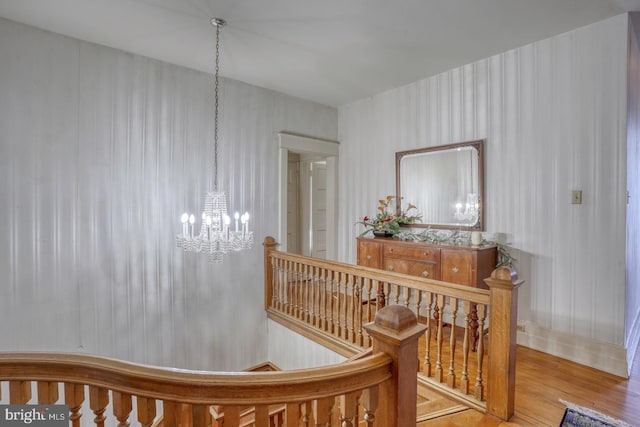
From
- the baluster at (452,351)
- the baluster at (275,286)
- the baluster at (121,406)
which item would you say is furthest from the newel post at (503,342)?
the baluster at (275,286)

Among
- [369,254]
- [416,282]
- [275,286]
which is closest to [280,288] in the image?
[275,286]

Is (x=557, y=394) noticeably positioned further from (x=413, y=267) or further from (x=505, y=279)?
(x=413, y=267)

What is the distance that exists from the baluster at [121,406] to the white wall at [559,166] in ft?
11.1

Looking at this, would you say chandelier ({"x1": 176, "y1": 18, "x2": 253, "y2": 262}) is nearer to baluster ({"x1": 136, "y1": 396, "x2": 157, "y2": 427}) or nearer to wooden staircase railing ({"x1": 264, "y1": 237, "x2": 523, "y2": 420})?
wooden staircase railing ({"x1": 264, "y1": 237, "x2": 523, "y2": 420})

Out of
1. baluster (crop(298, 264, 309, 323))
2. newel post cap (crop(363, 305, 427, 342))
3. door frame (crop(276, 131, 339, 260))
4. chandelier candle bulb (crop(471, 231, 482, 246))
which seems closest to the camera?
newel post cap (crop(363, 305, 427, 342))

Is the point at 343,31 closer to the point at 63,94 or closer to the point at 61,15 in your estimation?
the point at 61,15

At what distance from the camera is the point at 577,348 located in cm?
292

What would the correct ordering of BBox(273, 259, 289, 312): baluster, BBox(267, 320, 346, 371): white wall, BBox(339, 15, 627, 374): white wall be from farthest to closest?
1. BBox(273, 259, 289, 312): baluster
2. BBox(267, 320, 346, 371): white wall
3. BBox(339, 15, 627, 374): white wall

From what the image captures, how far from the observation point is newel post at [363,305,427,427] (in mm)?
1196

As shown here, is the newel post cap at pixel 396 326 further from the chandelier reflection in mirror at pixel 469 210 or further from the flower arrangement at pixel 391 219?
the flower arrangement at pixel 391 219

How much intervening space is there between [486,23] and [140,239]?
380 centimetres

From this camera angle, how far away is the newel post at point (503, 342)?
208cm

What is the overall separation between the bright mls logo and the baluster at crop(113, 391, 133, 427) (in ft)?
0.62

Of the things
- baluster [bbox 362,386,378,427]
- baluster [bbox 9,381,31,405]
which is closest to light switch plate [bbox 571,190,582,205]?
baluster [bbox 362,386,378,427]
